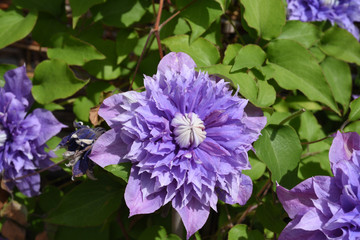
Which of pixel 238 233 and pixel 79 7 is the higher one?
pixel 79 7

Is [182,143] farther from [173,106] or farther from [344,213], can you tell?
[344,213]

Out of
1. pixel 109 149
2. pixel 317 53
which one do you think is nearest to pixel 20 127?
pixel 109 149

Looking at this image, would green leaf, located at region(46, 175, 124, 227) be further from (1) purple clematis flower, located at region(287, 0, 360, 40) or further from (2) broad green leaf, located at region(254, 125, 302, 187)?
(1) purple clematis flower, located at region(287, 0, 360, 40)

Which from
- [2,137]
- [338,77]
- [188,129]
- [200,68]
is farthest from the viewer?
[338,77]

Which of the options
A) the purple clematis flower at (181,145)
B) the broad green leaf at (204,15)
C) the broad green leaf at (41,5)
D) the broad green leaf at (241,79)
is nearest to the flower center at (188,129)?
the purple clematis flower at (181,145)

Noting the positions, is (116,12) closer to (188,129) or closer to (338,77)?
(188,129)

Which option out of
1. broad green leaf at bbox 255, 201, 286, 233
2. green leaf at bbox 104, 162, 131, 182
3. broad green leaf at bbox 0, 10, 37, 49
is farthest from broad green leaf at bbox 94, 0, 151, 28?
broad green leaf at bbox 255, 201, 286, 233
